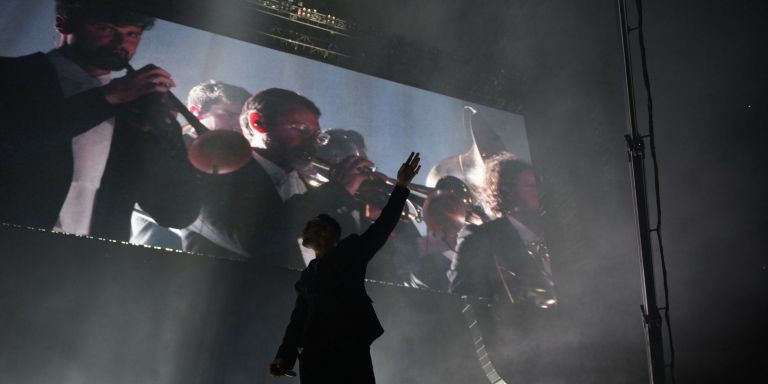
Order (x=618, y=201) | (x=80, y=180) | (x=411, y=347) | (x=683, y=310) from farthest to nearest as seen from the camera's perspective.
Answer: (x=618, y=201) → (x=683, y=310) → (x=411, y=347) → (x=80, y=180)

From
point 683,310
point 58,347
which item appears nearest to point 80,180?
point 58,347

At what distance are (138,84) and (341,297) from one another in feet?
9.50

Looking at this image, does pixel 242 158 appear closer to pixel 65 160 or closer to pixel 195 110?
pixel 195 110

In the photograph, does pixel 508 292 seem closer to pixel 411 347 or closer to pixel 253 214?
pixel 411 347

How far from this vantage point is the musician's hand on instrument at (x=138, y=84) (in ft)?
11.4

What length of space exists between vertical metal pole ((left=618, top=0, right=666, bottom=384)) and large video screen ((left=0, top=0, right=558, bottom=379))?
2.03 metres

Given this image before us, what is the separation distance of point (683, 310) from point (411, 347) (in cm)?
265

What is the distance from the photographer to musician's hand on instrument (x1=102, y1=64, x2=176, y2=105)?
3.49 meters

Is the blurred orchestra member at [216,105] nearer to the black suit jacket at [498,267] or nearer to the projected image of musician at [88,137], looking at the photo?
the projected image of musician at [88,137]

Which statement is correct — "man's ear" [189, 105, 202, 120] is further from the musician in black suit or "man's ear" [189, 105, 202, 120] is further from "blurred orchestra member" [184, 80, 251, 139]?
the musician in black suit

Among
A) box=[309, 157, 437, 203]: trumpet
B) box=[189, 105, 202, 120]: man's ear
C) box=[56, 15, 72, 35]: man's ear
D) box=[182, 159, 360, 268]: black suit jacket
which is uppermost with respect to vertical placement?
box=[56, 15, 72, 35]: man's ear

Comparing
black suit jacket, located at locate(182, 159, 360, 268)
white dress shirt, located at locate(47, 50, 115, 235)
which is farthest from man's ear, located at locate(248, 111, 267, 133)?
white dress shirt, located at locate(47, 50, 115, 235)

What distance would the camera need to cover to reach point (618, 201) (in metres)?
5.13

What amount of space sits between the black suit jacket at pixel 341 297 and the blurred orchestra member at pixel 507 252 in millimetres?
2473
